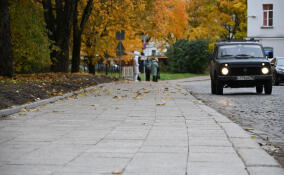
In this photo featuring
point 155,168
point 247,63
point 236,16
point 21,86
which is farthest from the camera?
Result: point 236,16

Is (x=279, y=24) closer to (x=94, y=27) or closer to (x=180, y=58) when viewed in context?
(x=180, y=58)

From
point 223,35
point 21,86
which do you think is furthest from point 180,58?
point 21,86

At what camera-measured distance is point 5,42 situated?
19.7m

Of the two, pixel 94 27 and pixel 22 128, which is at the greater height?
pixel 94 27

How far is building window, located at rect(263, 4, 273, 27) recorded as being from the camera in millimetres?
50834

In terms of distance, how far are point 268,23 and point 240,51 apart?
3246 cm

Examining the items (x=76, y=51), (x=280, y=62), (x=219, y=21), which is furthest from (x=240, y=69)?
(x=219, y=21)

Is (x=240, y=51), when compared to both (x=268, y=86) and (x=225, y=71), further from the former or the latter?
(x=268, y=86)

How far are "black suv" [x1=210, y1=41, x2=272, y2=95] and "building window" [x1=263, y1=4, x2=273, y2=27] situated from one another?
1264 inches

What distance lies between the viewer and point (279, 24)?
50094 mm

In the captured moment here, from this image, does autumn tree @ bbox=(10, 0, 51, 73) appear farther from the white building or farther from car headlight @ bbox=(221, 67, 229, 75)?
the white building

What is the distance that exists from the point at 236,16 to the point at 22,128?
51.0 metres

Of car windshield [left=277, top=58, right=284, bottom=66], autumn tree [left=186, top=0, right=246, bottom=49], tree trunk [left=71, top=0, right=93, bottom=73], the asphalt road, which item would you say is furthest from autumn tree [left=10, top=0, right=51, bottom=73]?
autumn tree [left=186, top=0, right=246, bottom=49]

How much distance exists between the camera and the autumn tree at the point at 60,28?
993 inches
